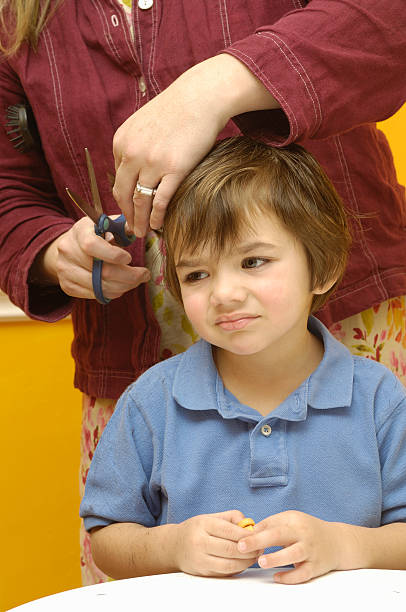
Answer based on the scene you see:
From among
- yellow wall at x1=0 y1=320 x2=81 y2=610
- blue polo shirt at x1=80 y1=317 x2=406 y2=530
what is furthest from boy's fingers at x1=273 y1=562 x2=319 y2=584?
yellow wall at x1=0 y1=320 x2=81 y2=610

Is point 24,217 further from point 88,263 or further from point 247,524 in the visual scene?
point 247,524

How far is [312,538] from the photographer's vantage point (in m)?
0.74

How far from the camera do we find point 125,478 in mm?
911

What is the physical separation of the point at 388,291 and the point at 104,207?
401 millimetres

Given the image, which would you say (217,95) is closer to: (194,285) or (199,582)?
(194,285)

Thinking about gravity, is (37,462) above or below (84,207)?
below

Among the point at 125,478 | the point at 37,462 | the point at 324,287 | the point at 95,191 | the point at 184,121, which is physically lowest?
the point at 37,462

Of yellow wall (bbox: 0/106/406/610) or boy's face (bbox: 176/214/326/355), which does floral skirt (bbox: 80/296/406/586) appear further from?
yellow wall (bbox: 0/106/406/610)

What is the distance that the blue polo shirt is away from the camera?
86 cm

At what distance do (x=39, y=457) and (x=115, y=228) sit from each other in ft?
3.56

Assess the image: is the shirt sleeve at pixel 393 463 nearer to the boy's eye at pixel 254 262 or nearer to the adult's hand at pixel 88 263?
the boy's eye at pixel 254 262

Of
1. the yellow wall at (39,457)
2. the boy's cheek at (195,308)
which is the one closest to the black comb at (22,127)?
the boy's cheek at (195,308)

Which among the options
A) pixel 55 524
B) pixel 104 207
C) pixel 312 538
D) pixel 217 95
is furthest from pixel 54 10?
pixel 55 524

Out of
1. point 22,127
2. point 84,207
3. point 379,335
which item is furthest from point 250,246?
point 22,127
